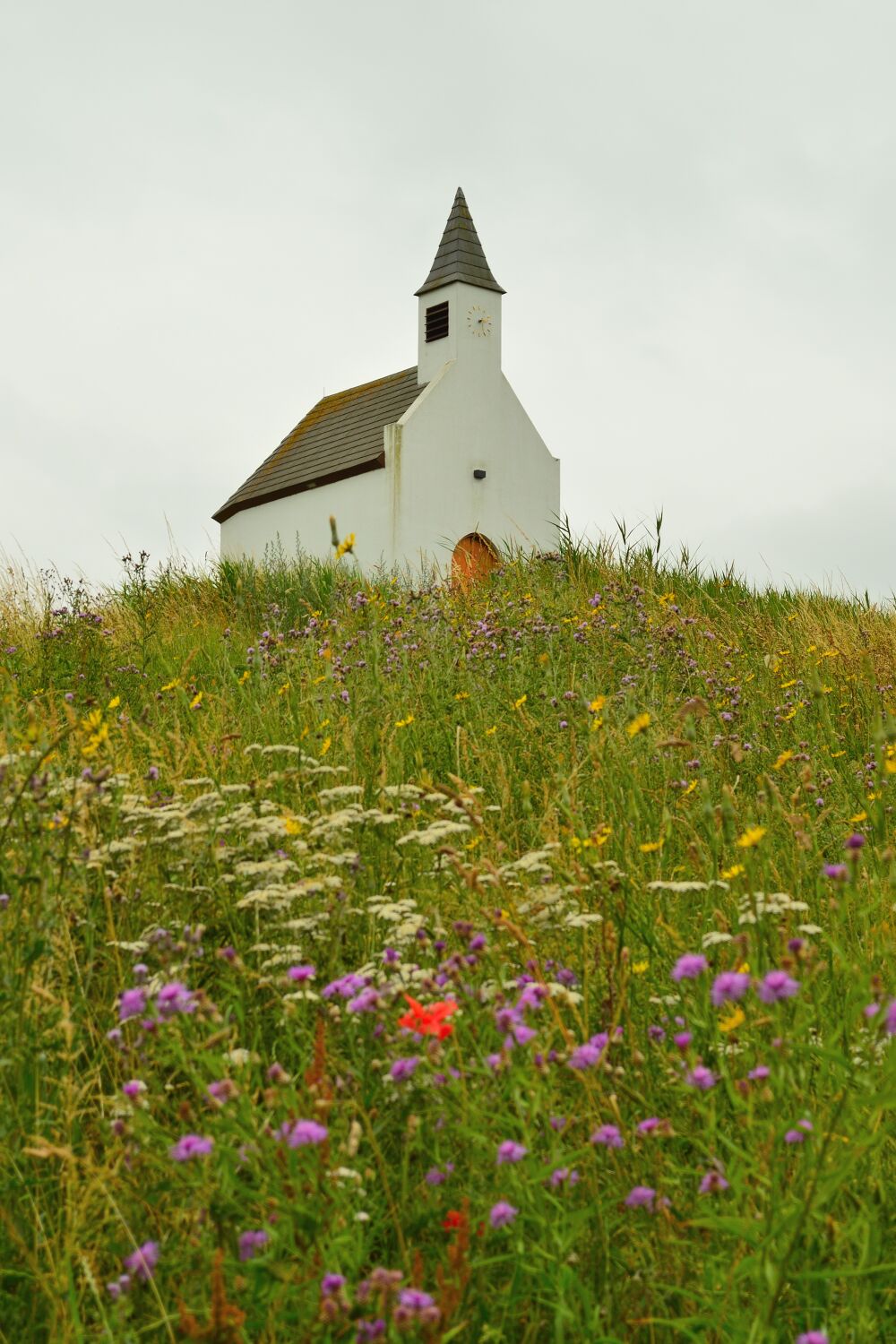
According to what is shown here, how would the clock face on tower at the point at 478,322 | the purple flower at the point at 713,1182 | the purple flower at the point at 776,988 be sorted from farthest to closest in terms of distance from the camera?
the clock face on tower at the point at 478,322 < the purple flower at the point at 713,1182 < the purple flower at the point at 776,988

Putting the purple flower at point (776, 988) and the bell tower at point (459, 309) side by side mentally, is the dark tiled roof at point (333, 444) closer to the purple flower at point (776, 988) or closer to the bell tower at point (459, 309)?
the bell tower at point (459, 309)

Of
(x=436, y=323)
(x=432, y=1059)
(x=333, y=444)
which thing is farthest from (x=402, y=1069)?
(x=333, y=444)

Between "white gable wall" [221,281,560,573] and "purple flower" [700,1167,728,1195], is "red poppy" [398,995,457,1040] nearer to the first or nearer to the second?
"purple flower" [700,1167,728,1195]

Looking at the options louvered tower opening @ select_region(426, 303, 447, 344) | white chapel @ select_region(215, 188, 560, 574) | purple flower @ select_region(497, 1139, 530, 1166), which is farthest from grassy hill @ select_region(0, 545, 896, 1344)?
louvered tower opening @ select_region(426, 303, 447, 344)

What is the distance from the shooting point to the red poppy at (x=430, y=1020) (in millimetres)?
1760

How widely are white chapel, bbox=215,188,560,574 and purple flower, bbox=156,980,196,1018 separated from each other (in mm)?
18197

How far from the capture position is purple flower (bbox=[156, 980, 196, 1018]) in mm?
1752

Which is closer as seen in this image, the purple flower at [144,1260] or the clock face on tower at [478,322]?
the purple flower at [144,1260]

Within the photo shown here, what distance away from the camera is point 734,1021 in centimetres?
192

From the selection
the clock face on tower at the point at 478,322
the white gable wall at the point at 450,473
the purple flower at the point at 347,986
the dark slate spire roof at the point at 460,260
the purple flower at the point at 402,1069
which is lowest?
the purple flower at the point at 402,1069

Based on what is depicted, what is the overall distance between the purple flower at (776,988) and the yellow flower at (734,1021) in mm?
490

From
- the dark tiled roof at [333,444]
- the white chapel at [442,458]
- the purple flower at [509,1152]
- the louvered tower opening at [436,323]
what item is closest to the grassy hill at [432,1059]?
the purple flower at [509,1152]

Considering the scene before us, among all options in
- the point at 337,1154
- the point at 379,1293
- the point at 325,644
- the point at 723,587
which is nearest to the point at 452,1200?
the point at 337,1154

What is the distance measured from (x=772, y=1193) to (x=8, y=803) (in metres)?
2.27
